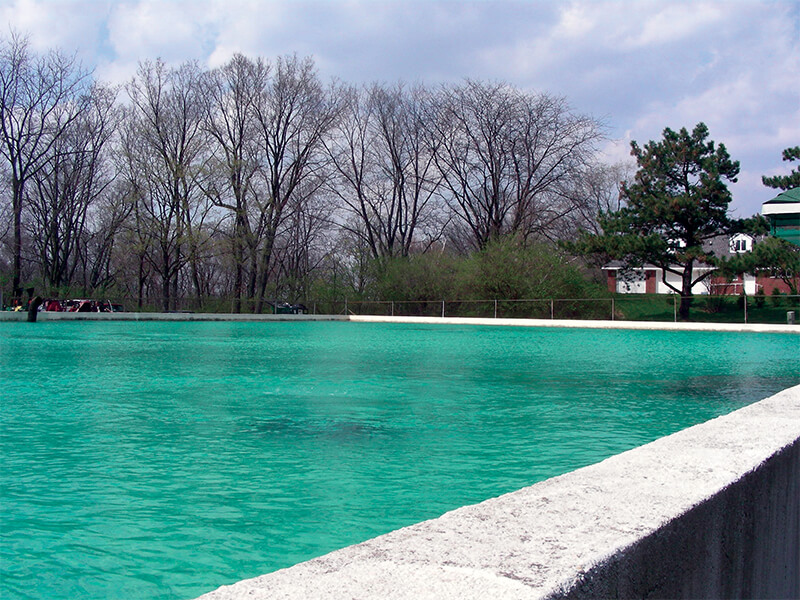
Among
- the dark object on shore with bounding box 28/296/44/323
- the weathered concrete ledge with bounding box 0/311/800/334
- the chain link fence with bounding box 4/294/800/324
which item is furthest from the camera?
the dark object on shore with bounding box 28/296/44/323

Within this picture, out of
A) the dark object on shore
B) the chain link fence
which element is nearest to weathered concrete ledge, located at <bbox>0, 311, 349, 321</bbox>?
the chain link fence

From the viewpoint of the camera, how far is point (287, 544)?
15.7 feet

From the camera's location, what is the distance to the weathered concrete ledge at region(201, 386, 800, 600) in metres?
1.75

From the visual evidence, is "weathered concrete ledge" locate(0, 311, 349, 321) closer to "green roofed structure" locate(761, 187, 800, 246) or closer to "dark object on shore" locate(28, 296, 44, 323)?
"dark object on shore" locate(28, 296, 44, 323)

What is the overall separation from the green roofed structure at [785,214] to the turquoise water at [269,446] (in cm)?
2729

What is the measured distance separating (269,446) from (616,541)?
5.88 meters

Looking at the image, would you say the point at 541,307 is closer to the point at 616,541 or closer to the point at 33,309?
the point at 33,309

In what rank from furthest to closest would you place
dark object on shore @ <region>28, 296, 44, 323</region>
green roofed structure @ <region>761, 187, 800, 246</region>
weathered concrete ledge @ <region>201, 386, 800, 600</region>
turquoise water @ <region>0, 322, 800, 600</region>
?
1. green roofed structure @ <region>761, 187, 800, 246</region>
2. dark object on shore @ <region>28, 296, 44, 323</region>
3. turquoise water @ <region>0, 322, 800, 600</region>
4. weathered concrete ledge @ <region>201, 386, 800, 600</region>

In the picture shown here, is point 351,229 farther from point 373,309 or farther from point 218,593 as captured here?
point 218,593

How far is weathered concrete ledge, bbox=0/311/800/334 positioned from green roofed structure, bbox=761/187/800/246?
9.75 metres

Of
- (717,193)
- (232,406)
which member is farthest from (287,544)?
(717,193)

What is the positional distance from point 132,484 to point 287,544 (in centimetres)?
200

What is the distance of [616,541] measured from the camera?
2059 millimetres

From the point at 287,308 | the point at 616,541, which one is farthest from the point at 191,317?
the point at 616,541
